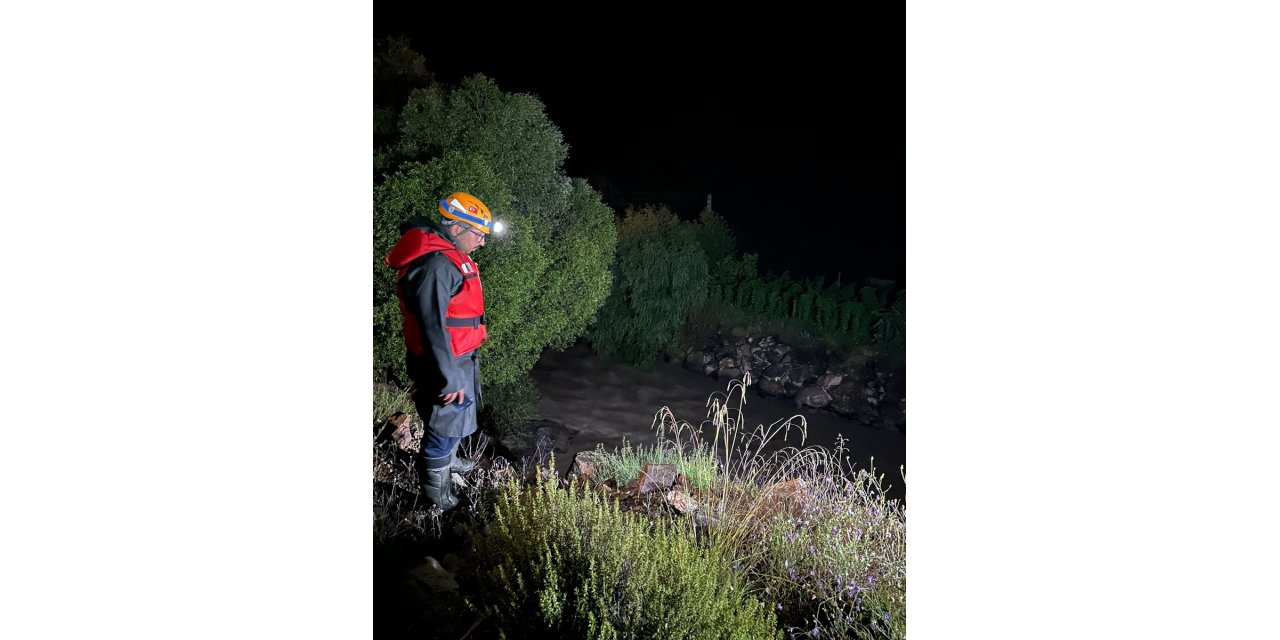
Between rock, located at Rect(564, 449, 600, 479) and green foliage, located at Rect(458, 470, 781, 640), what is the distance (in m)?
0.48

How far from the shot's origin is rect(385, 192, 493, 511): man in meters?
3.66

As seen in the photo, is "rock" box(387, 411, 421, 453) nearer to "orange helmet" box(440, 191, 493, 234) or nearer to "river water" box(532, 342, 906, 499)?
"river water" box(532, 342, 906, 499)

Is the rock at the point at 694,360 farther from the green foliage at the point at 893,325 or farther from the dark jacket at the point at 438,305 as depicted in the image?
the dark jacket at the point at 438,305

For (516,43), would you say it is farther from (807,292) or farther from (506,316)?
(807,292)

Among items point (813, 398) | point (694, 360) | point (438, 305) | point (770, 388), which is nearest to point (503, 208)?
point (438, 305)

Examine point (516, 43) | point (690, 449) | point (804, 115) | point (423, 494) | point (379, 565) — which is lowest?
point (379, 565)

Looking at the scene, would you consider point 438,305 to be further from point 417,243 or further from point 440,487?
point 440,487

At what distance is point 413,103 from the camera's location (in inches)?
149

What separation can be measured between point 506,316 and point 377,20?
4.52ft

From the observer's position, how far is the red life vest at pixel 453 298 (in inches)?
144

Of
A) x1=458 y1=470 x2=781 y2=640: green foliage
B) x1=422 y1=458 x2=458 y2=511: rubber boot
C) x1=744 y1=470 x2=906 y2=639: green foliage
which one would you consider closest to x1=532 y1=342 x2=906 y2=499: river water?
x1=744 y1=470 x2=906 y2=639: green foliage

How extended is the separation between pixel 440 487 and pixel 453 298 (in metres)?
0.79

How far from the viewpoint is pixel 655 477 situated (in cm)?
362
